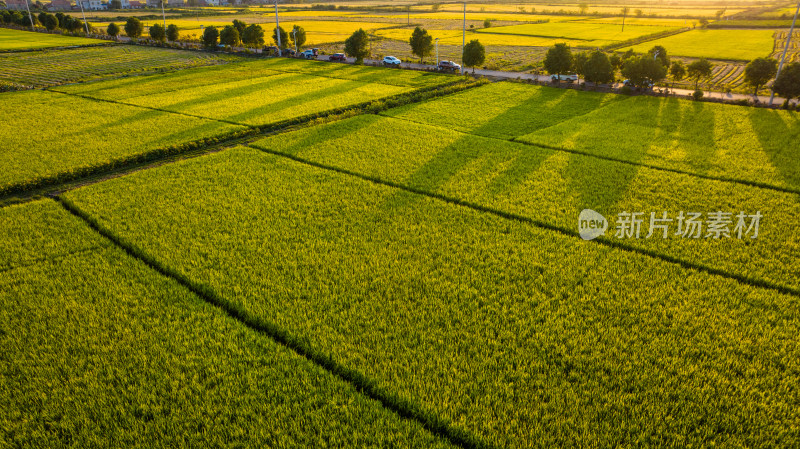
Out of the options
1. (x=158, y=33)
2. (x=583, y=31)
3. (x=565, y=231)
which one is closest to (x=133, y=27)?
(x=158, y=33)

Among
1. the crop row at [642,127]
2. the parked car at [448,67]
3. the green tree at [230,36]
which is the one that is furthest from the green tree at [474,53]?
the green tree at [230,36]

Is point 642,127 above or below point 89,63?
below

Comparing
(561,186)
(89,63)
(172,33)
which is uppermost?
(172,33)

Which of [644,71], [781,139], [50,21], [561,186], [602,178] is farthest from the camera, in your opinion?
[50,21]

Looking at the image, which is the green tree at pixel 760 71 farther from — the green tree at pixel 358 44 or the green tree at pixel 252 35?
the green tree at pixel 252 35

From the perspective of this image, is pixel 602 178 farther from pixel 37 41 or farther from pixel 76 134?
pixel 37 41
